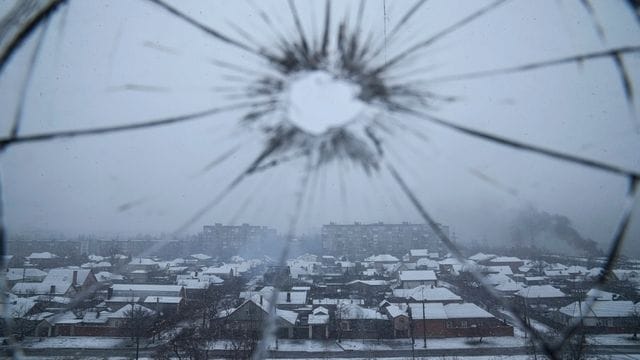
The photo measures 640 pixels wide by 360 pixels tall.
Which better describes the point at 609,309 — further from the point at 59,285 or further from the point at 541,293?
the point at 59,285

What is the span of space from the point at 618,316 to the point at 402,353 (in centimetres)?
725

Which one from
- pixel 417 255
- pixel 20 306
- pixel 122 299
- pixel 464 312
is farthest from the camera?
pixel 417 255

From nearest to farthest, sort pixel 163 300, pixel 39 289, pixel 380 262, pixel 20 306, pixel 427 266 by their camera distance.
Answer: pixel 20 306 → pixel 163 300 → pixel 39 289 → pixel 427 266 → pixel 380 262

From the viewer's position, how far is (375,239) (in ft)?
100

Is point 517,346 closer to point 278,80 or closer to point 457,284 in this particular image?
point 457,284

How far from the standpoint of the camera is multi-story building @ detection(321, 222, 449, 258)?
97.4 feet

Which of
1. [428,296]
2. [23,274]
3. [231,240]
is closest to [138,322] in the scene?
[428,296]

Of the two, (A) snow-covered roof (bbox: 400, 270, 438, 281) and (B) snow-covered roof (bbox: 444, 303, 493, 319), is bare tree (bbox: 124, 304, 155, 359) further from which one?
(A) snow-covered roof (bbox: 400, 270, 438, 281)

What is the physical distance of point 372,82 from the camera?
1.41 metres

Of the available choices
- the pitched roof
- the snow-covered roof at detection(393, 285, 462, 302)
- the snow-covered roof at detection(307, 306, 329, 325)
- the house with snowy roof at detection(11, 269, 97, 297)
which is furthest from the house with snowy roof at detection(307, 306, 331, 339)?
the house with snowy roof at detection(11, 269, 97, 297)

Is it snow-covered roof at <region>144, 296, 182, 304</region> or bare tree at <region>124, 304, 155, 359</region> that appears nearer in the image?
bare tree at <region>124, 304, 155, 359</region>

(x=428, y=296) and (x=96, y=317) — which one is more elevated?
(x=428, y=296)

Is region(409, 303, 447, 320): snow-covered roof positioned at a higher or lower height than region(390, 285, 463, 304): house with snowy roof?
lower

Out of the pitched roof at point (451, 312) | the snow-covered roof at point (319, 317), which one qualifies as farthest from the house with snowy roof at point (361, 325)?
the pitched roof at point (451, 312)
